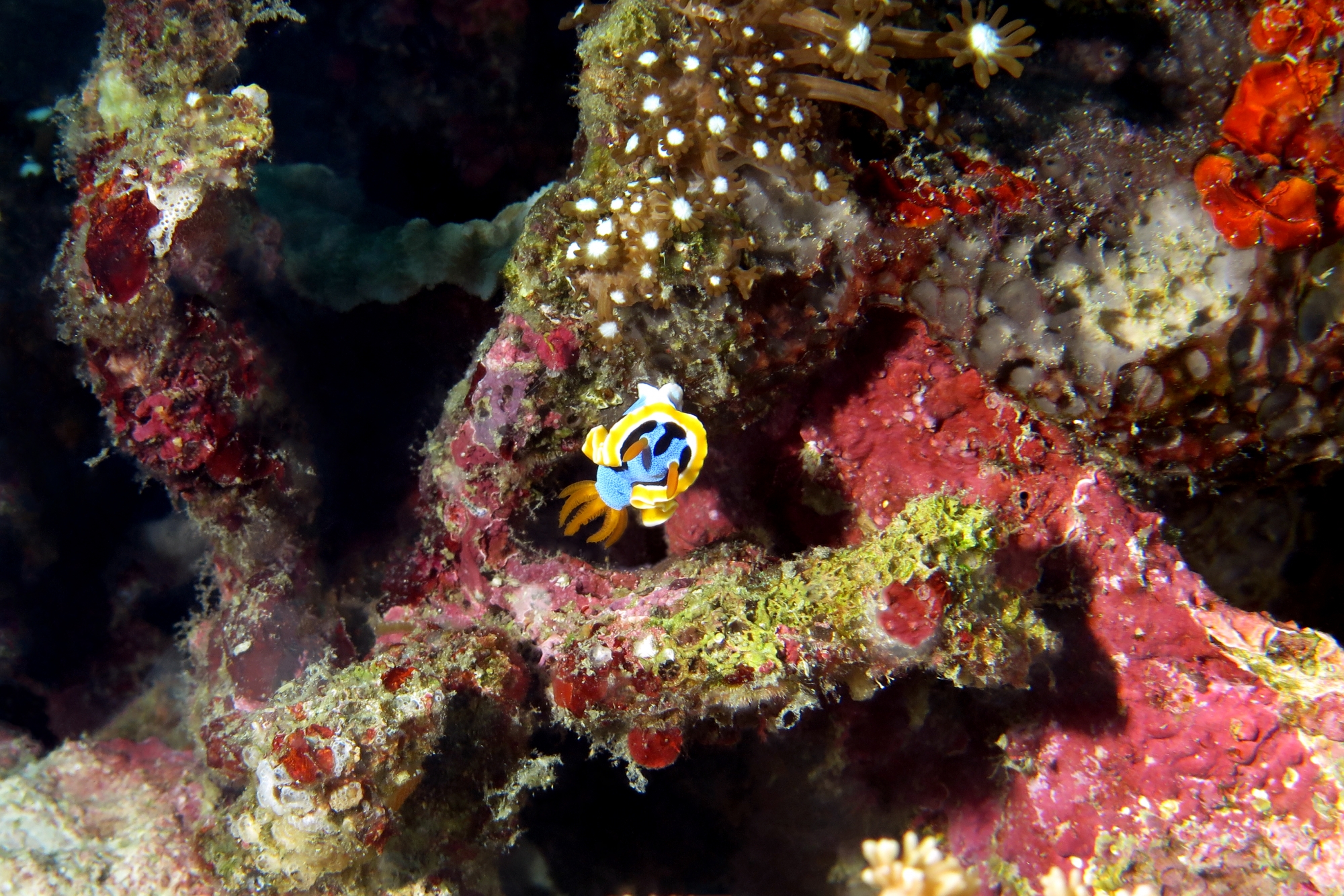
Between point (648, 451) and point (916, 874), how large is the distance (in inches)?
75.1

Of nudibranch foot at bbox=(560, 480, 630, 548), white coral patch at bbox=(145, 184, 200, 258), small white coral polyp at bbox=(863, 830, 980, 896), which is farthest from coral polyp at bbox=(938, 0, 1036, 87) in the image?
white coral patch at bbox=(145, 184, 200, 258)

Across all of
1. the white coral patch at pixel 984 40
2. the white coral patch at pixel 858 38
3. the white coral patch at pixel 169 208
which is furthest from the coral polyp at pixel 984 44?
the white coral patch at pixel 169 208

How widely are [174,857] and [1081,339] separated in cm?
503

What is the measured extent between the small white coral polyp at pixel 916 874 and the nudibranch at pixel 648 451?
1667 mm

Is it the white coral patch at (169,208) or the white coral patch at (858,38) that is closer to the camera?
the white coral patch at (858,38)

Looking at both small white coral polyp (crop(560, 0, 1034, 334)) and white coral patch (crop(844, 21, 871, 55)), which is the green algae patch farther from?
white coral patch (crop(844, 21, 871, 55))

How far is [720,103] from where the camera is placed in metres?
2.48

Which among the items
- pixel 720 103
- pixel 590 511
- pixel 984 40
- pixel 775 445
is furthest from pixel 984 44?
pixel 590 511

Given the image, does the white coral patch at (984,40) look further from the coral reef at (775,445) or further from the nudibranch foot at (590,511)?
the nudibranch foot at (590,511)

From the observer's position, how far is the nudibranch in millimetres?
2752

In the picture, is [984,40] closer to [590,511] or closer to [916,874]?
[590,511]

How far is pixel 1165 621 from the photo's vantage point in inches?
113

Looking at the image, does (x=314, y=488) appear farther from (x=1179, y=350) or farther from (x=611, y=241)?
(x=1179, y=350)

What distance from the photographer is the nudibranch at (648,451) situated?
2.75 metres
